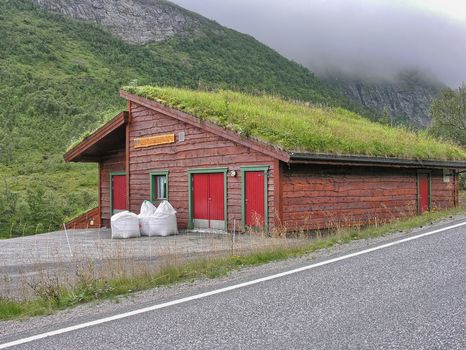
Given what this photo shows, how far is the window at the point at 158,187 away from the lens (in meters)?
18.8

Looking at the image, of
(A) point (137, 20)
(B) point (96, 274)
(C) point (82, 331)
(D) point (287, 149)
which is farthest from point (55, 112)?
(A) point (137, 20)

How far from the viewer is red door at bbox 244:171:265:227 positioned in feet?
48.6

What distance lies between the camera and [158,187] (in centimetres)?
1920

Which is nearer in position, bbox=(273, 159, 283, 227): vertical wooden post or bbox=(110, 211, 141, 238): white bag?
bbox=(273, 159, 283, 227): vertical wooden post

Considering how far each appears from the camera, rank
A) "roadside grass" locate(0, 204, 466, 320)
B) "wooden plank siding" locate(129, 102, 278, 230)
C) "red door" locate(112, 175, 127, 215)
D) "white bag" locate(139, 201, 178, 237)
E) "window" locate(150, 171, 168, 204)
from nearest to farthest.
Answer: "roadside grass" locate(0, 204, 466, 320) < "wooden plank siding" locate(129, 102, 278, 230) < "white bag" locate(139, 201, 178, 237) < "window" locate(150, 171, 168, 204) < "red door" locate(112, 175, 127, 215)

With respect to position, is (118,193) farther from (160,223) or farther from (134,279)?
(134,279)

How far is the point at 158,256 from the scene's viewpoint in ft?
36.1

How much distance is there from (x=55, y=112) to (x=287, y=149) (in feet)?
135

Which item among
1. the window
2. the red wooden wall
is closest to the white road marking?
the window

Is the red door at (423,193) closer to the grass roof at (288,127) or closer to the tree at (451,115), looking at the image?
the grass roof at (288,127)

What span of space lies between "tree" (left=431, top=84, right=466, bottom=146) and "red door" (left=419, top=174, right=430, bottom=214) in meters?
29.5

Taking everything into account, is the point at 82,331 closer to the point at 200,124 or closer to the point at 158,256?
the point at 158,256

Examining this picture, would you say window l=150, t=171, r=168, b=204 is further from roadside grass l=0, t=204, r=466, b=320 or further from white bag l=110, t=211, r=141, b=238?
roadside grass l=0, t=204, r=466, b=320

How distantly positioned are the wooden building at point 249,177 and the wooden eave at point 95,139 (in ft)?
0.14
